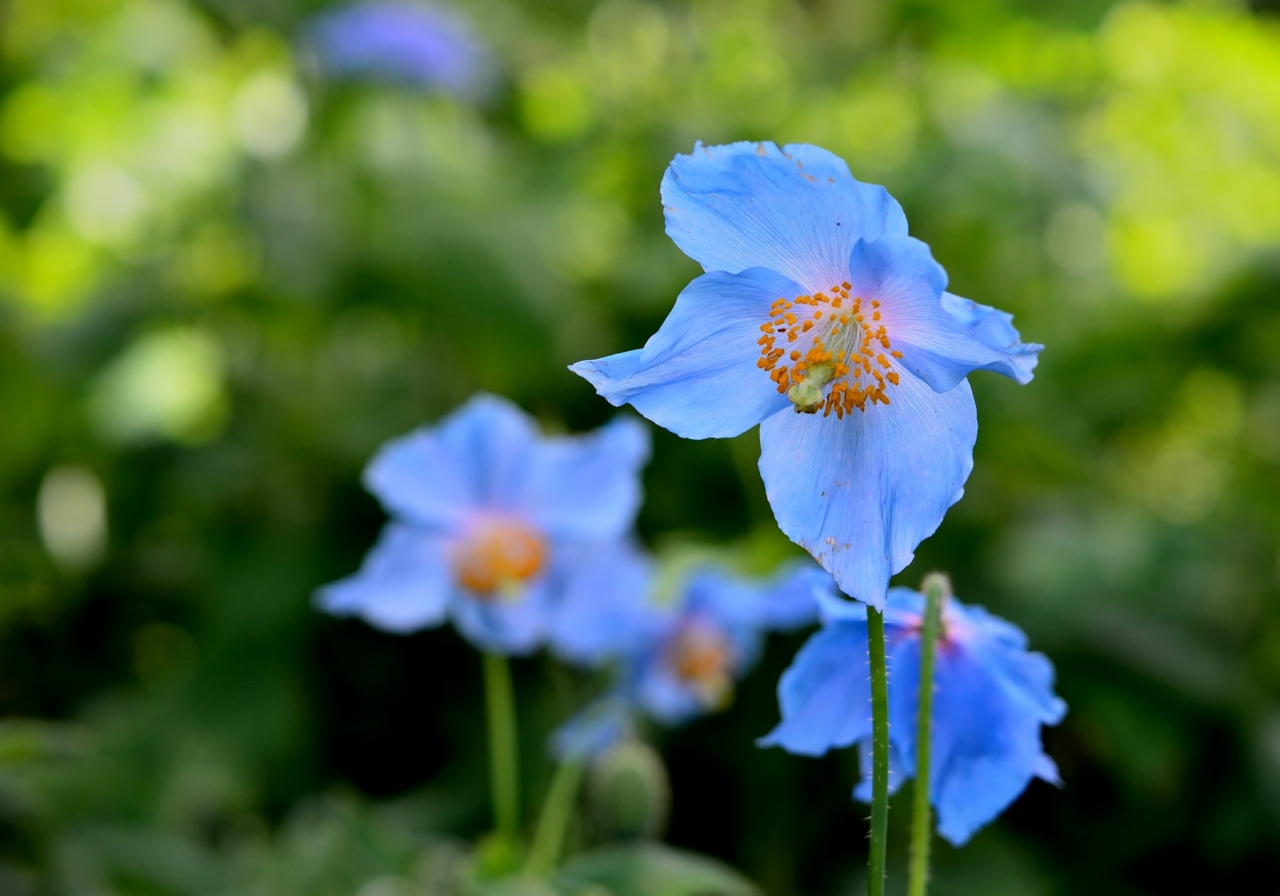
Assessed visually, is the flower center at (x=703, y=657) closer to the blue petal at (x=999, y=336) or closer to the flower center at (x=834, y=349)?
the flower center at (x=834, y=349)

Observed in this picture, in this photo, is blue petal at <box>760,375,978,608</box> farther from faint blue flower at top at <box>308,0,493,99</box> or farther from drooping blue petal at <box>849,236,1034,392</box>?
faint blue flower at top at <box>308,0,493,99</box>

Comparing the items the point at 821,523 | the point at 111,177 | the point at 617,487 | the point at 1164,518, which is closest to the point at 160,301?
the point at 111,177

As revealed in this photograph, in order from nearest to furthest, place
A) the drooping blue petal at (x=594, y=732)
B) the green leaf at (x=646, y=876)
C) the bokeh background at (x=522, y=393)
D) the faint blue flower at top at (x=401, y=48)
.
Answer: the green leaf at (x=646, y=876) → the drooping blue petal at (x=594, y=732) → the bokeh background at (x=522, y=393) → the faint blue flower at top at (x=401, y=48)

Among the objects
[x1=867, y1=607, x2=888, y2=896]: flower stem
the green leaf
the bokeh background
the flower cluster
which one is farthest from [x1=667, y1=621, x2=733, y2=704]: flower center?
[x1=867, y1=607, x2=888, y2=896]: flower stem

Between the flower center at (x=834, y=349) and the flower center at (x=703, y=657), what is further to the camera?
the flower center at (x=703, y=657)

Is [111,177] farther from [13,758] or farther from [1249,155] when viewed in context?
[1249,155]

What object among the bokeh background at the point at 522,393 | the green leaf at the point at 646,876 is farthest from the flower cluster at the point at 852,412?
the bokeh background at the point at 522,393

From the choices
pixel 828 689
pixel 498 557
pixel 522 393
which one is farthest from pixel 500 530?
pixel 522 393

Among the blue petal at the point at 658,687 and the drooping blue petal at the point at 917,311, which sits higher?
the drooping blue petal at the point at 917,311
